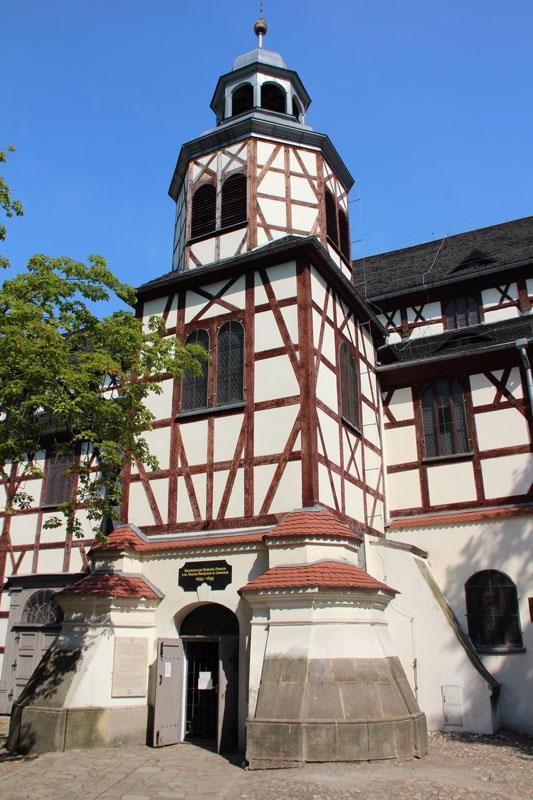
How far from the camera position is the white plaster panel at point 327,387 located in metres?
13.6

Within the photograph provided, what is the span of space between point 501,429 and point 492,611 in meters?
4.11

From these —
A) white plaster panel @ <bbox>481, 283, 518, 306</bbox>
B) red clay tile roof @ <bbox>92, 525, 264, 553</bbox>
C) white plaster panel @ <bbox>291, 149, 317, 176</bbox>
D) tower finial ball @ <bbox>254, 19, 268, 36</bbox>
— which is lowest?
red clay tile roof @ <bbox>92, 525, 264, 553</bbox>

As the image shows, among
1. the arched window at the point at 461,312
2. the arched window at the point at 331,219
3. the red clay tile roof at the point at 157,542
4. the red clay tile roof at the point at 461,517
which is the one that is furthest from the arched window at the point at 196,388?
the arched window at the point at 461,312

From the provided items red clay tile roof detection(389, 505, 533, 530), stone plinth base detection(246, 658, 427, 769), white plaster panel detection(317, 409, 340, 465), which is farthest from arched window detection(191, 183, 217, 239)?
stone plinth base detection(246, 658, 427, 769)

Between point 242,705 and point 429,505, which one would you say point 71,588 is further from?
point 429,505

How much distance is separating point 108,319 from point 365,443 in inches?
283

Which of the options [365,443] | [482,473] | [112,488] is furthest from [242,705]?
[482,473]

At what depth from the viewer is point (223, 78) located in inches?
742

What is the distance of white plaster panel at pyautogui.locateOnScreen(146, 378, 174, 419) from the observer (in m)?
14.6

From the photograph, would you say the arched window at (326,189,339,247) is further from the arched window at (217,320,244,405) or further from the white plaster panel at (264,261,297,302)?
the arched window at (217,320,244,405)

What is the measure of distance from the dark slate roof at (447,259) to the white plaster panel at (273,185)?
5.34m

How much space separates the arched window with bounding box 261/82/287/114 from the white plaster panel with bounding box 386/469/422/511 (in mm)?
10398

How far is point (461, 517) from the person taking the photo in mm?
15305

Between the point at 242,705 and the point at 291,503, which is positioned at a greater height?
Answer: the point at 291,503
